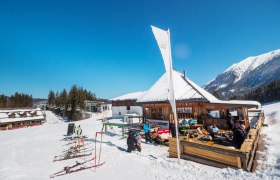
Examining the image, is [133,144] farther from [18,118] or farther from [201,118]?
[18,118]

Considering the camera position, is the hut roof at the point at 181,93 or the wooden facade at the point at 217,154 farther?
the hut roof at the point at 181,93

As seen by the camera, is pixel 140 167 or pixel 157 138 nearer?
pixel 140 167

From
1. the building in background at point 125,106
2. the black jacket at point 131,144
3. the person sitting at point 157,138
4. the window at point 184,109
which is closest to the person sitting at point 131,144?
the black jacket at point 131,144

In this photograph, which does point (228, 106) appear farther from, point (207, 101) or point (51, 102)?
point (51, 102)

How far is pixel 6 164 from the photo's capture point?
10.4 metres

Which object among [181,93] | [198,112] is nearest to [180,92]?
[181,93]

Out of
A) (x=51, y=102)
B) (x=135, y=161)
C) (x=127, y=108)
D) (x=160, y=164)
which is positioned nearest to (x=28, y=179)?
(x=135, y=161)

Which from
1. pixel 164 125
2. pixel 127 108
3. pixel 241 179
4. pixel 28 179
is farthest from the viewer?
pixel 127 108

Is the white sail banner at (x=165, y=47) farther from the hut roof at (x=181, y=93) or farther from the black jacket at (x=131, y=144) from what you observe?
the hut roof at (x=181, y=93)

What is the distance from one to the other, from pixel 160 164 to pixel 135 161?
4.61 ft

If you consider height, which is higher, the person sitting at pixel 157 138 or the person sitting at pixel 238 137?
the person sitting at pixel 238 137

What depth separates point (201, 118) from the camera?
59.1 ft

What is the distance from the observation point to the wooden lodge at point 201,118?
7580 mm

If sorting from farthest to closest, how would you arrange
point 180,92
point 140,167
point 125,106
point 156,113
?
point 125,106 → point 156,113 → point 180,92 → point 140,167
